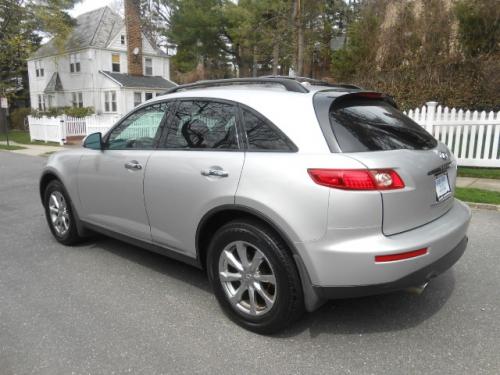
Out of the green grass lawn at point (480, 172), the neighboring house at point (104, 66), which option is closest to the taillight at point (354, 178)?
the green grass lawn at point (480, 172)

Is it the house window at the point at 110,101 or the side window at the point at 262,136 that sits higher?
the house window at the point at 110,101

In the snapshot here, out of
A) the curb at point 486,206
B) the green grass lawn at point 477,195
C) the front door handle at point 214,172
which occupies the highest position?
the front door handle at point 214,172

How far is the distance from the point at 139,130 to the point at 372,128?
215 centimetres

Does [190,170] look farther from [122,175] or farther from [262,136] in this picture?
[122,175]

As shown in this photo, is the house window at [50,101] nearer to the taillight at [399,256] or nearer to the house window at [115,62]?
the house window at [115,62]

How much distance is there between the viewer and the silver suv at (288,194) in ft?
8.38

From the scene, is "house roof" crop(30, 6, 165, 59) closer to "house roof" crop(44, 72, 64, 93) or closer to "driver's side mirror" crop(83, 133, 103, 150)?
"house roof" crop(44, 72, 64, 93)

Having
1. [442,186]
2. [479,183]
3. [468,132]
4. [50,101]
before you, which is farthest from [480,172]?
[50,101]

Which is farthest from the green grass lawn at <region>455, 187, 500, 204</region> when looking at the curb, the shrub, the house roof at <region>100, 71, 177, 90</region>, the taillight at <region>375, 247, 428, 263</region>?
the shrub

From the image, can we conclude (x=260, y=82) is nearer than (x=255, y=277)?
No

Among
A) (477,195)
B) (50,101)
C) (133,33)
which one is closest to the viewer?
(477,195)

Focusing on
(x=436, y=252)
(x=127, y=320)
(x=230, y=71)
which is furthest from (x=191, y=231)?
(x=230, y=71)

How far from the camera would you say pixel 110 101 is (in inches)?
1195

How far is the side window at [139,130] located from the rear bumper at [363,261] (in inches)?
72.7
